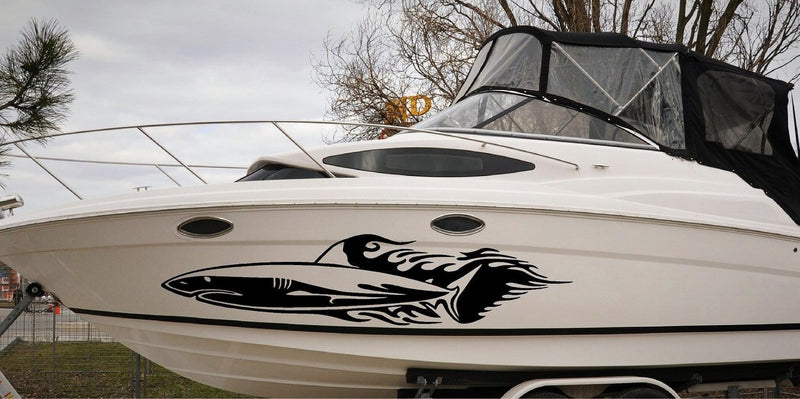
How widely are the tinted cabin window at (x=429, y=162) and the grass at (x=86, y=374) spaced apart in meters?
5.09

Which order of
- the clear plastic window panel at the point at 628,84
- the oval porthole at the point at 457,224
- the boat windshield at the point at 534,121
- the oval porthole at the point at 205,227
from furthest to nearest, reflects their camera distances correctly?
the clear plastic window panel at the point at 628,84 < the boat windshield at the point at 534,121 < the oval porthole at the point at 457,224 < the oval porthole at the point at 205,227

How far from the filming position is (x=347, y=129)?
10.8 meters

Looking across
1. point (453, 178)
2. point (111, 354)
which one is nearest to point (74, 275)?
point (453, 178)

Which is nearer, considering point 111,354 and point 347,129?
point 111,354

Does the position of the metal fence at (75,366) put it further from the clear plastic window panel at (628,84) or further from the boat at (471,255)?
the clear plastic window panel at (628,84)

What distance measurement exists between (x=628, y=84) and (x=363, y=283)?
2.43 meters

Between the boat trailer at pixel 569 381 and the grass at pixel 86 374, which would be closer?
the boat trailer at pixel 569 381

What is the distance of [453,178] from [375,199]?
Answer: 1.97 feet

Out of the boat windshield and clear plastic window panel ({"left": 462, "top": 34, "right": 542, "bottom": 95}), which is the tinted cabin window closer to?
the boat windshield

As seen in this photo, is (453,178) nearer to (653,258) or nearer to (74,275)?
(653,258)

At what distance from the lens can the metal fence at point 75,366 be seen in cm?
809

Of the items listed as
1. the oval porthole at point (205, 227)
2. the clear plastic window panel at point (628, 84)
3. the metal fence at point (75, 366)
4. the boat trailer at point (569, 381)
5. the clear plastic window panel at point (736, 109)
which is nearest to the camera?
the oval porthole at point (205, 227)

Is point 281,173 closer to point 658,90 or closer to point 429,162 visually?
point 429,162

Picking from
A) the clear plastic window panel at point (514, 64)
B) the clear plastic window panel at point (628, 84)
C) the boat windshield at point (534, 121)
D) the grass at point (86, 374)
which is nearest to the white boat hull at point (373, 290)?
the boat windshield at point (534, 121)
